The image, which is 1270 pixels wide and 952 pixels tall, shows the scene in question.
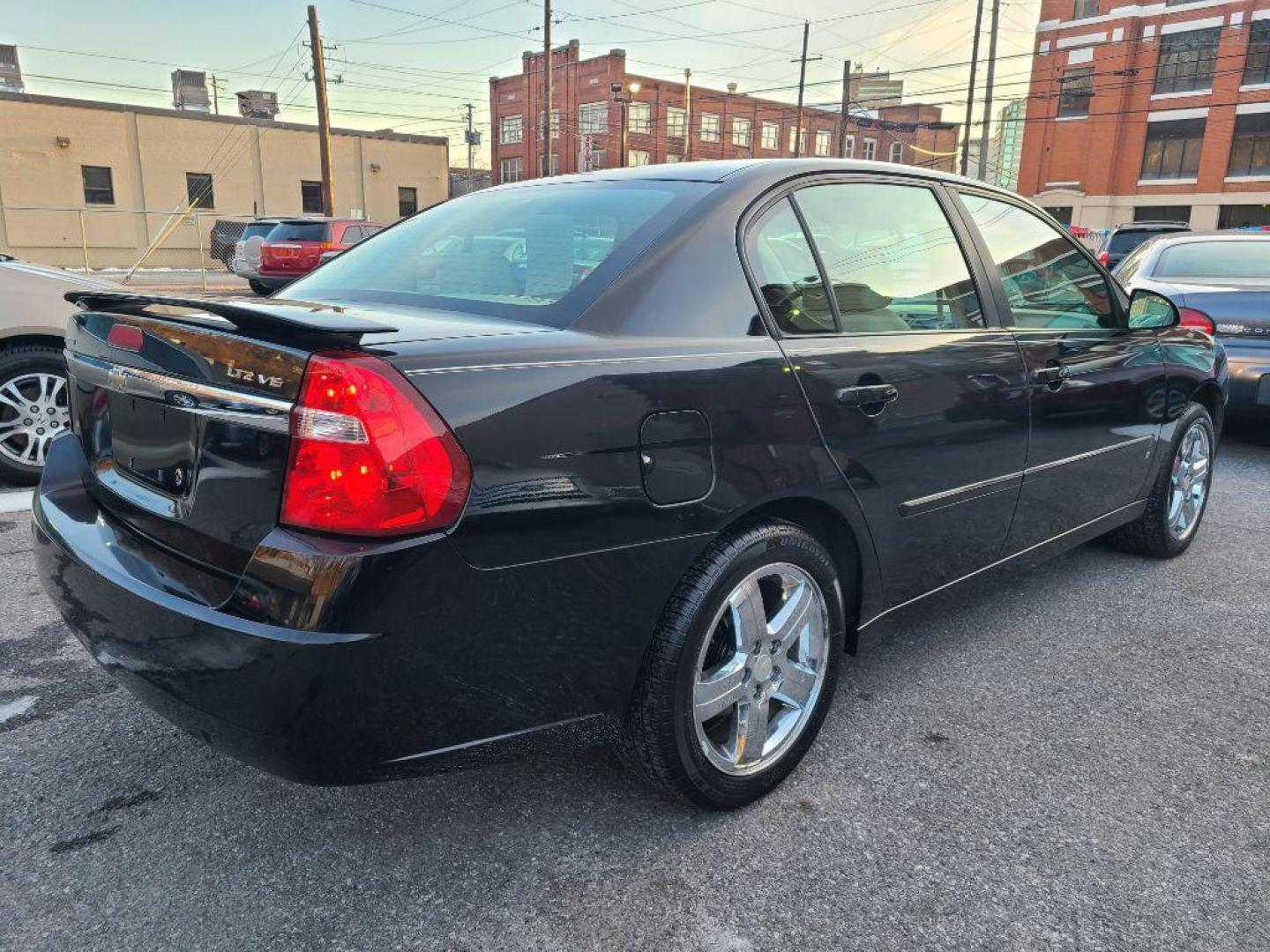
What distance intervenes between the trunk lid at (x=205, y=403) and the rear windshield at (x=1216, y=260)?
6.93 m

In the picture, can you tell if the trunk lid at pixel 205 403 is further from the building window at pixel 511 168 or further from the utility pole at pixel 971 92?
the building window at pixel 511 168

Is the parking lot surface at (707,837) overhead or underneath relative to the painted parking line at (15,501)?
underneath

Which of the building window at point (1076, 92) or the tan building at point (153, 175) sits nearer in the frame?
the tan building at point (153, 175)

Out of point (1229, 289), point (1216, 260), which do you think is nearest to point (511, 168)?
point (1216, 260)

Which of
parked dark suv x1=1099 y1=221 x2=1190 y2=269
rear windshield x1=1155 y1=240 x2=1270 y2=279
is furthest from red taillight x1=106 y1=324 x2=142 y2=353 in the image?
parked dark suv x1=1099 y1=221 x2=1190 y2=269

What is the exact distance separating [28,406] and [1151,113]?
4834 cm

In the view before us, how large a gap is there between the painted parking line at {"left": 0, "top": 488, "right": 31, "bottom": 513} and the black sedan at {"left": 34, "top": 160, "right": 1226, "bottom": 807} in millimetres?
2636

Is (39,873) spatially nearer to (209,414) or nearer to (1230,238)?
(209,414)

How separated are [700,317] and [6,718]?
2.28 m

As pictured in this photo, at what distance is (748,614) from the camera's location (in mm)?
2268

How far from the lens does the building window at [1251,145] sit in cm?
3925

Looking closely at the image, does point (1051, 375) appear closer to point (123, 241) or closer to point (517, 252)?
point (517, 252)

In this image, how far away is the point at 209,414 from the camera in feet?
5.93

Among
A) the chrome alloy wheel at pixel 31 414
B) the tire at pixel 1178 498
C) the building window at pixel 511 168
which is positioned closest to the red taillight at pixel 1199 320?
the tire at pixel 1178 498
